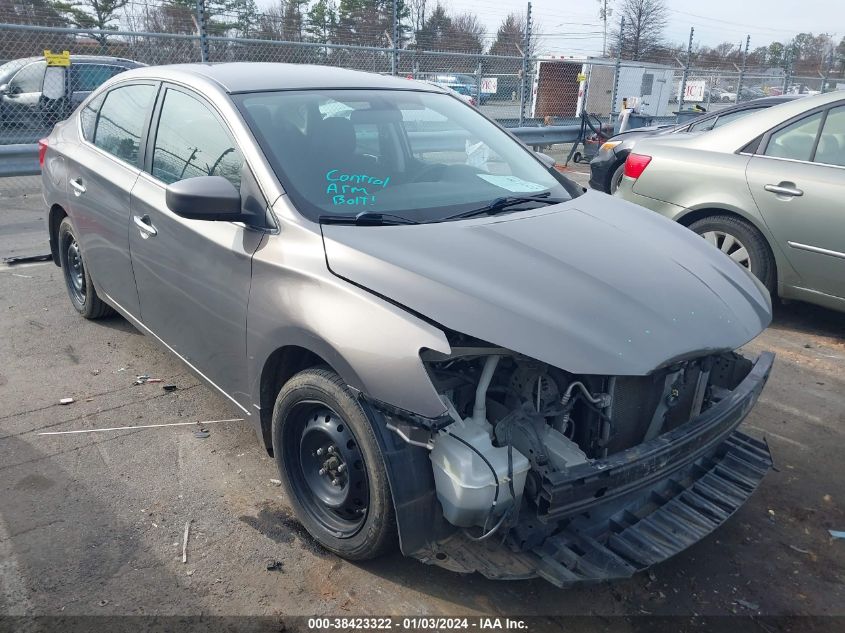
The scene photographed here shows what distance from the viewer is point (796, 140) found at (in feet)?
16.3

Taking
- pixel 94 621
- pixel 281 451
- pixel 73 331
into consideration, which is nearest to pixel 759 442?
pixel 281 451

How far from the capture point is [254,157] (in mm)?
2873

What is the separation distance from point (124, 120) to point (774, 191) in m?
4.29

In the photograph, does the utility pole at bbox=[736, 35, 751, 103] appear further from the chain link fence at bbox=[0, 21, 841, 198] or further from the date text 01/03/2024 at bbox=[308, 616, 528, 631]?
the date text 01/03/2024 at bbox=[308, 616, 528, 631]

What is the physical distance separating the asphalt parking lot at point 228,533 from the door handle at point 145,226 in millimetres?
A: 1013

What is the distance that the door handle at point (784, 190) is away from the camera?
15.6ft

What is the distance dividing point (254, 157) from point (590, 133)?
1171 cm

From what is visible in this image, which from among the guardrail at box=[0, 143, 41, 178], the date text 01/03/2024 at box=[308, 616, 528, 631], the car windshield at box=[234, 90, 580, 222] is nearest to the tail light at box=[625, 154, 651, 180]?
the car windshield at box=[234, 90, 580, 222]

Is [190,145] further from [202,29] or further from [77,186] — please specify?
[202,29]

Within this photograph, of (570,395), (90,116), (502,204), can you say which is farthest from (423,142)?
(90,116)

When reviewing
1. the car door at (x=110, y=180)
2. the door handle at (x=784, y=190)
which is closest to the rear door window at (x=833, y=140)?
the door handle at (x=784, y=190)

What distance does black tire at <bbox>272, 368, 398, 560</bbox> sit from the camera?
238cm

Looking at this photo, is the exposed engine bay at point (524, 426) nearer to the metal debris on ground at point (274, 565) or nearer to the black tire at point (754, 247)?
the metal debris on ground at point (274, 565)

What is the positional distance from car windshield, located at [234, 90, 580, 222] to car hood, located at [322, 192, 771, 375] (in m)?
0.23
